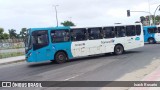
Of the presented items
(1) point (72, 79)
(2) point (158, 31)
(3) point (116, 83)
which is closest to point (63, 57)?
(1) point (72, 79)

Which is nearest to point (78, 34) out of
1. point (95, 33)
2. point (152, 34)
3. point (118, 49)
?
point (95, 33)

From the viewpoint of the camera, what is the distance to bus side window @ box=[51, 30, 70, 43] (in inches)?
874

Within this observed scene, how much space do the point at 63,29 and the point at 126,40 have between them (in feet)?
→ 19.8

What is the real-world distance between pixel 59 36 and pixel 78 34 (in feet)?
5.31

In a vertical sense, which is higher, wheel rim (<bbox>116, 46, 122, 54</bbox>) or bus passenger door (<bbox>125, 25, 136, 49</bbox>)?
bus passenger door (<bbox>125, 25, 136, 49</bbox>)

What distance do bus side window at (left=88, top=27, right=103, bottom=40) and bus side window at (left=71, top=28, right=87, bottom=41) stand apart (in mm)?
529

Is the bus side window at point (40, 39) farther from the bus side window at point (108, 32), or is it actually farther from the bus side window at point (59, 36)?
the bus side window at point (108, 32)

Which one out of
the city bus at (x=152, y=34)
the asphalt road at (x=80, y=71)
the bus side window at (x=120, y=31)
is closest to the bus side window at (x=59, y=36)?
the asphalt road at (x=80, y=71)

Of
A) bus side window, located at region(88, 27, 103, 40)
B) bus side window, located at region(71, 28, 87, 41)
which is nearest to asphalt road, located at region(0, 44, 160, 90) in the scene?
bus side window, located at region(71, 28, 87, 41)

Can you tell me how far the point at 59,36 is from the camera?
22.6m

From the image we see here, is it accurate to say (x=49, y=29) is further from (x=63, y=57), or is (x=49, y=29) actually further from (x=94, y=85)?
(x=94, y=85)

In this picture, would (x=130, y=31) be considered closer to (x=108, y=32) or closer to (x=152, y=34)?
(x=108, y=32)

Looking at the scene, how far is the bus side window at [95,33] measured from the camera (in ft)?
79.6

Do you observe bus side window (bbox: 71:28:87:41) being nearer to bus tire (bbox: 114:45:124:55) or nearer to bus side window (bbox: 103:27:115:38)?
bus side window (bbox: 103:27:115:38)
